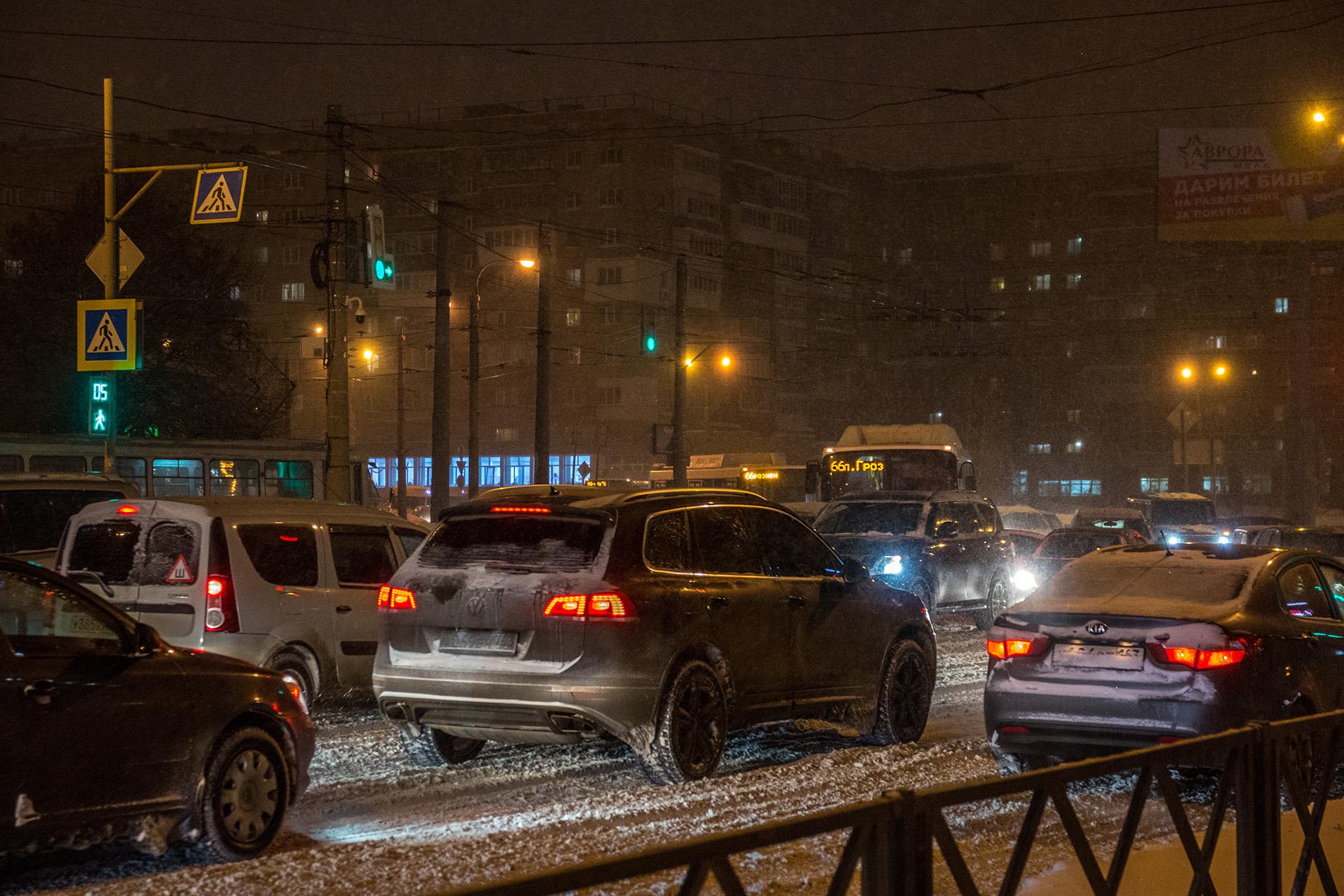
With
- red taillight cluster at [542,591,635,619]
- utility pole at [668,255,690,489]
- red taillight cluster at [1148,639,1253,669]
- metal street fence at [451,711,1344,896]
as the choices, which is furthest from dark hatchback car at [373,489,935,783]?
utility pole at [668,255,690,489]

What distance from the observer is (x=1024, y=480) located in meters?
99.4

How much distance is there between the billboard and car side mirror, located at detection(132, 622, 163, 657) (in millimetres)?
38082

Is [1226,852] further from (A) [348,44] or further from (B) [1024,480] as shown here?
(B) [1024,480]

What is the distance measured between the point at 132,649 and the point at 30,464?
2266cm

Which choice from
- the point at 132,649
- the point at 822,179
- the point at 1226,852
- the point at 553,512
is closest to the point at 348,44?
the point at 553,512

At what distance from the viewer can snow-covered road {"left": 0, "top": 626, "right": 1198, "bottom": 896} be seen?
6.21m

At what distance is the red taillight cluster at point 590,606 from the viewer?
837 centimetres

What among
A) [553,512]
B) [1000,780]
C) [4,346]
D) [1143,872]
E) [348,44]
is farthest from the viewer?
[4,346]

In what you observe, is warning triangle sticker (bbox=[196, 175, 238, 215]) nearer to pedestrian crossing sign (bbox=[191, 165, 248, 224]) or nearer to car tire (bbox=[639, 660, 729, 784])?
pedestrian crossing sign (bbox=[191, 165, 248, 224])

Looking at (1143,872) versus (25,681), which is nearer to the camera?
(1143,872)

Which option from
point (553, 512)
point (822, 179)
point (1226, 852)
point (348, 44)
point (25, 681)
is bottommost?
point (1226, 852)

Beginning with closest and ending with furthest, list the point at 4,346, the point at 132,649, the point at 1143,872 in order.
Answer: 1. the point at 1143,872
2. the point at 132,649
3. the point at 4,346

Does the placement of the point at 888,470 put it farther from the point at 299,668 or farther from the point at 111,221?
the point at 299,668

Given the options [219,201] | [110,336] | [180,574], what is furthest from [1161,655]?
[110,336]
